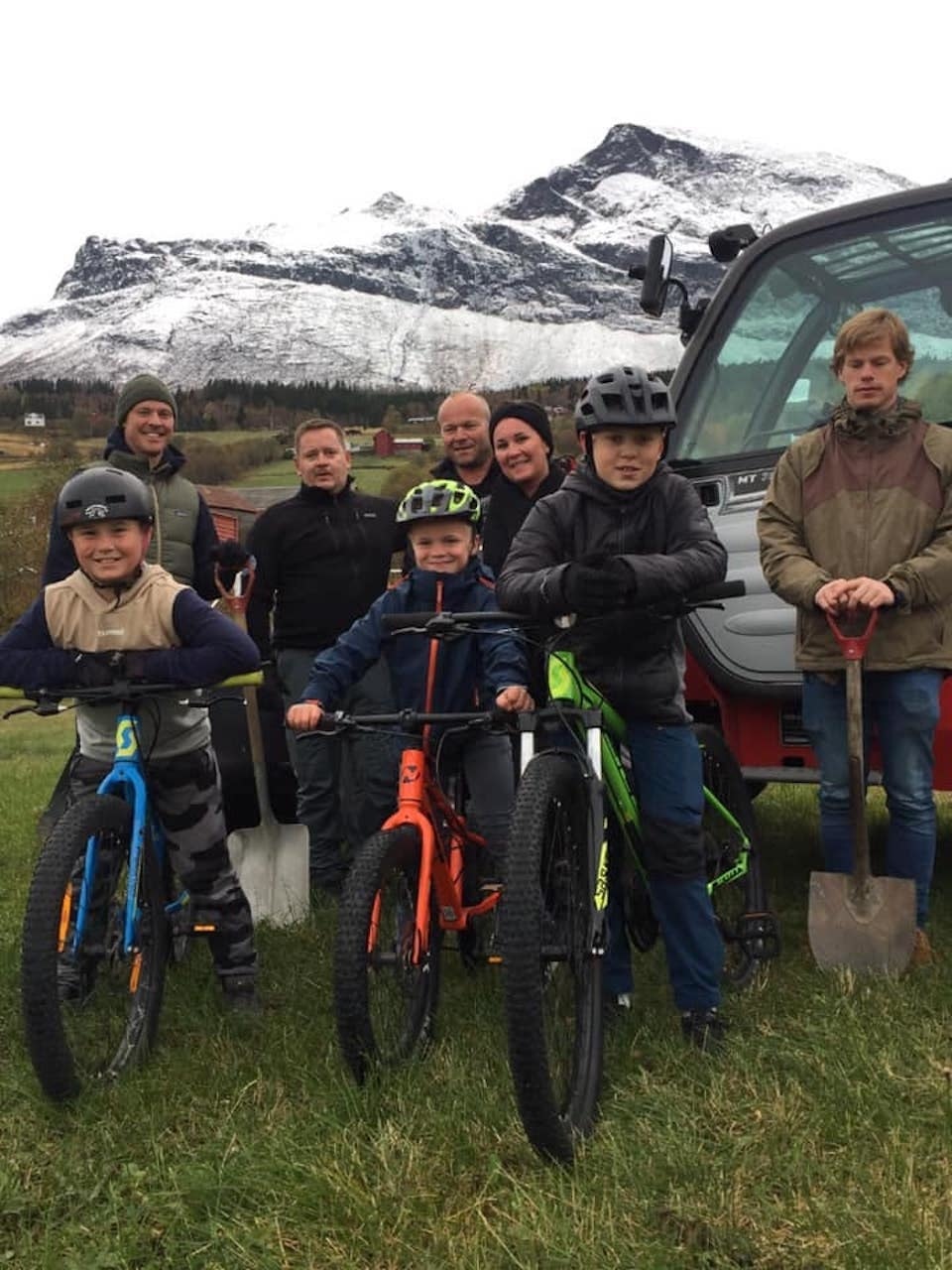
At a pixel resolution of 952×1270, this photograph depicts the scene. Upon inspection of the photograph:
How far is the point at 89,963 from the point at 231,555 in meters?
2.38

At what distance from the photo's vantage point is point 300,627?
6.09 metres

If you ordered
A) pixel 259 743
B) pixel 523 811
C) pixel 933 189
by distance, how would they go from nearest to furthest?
pixel 523 811 < pixel 933 189 < pixel 259 743

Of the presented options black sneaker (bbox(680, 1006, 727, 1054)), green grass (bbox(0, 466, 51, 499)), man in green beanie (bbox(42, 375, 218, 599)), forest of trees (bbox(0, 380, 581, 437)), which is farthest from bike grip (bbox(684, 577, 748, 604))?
forest of trees (bbox(0, 380, 581, 437))

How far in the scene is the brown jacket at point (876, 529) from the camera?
420 cm

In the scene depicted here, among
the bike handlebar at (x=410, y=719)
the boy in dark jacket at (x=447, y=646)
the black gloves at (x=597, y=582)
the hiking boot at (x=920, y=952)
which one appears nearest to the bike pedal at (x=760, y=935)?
the hiking boot at (x=920, y=952)

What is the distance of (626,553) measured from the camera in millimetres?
3793

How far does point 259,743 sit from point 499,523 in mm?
1575

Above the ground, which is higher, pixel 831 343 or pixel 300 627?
pixel 831 343

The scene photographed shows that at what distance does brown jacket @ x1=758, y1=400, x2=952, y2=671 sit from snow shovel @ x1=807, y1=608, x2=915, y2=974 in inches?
5.4

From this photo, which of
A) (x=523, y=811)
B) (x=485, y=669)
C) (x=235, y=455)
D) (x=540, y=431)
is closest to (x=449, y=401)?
(x=540, y=431)

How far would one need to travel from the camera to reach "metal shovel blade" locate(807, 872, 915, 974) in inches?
167

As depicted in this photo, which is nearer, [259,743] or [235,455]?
[259,743]

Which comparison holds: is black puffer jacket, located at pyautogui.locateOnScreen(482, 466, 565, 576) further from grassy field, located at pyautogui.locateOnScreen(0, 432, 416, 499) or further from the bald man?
grassy field, located at pyautogui.locateOnScreen(0, 432, 416, 499)

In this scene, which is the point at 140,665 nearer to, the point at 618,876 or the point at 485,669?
the point at 485,669
